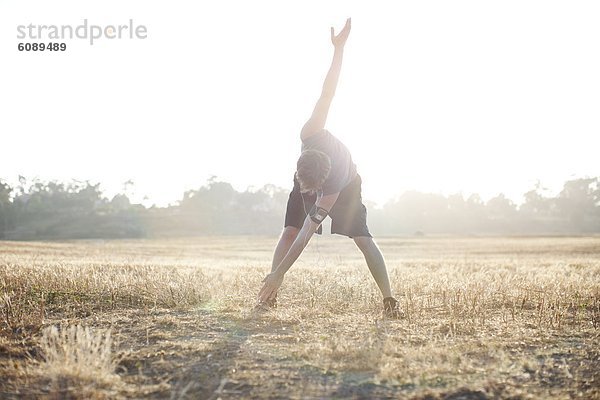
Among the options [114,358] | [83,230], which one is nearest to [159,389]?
[114,358]

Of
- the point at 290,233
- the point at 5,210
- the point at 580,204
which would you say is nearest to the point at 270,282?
the point at 290,233

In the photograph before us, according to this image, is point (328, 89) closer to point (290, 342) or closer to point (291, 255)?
point (291, 255)

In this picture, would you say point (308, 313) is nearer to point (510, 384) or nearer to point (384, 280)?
point (384, 280)

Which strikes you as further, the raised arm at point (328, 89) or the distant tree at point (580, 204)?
the distant tree at point (580, 204)

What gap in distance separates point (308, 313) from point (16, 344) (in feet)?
8.56

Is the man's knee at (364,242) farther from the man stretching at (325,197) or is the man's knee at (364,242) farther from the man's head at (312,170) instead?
the man's head at (312,170)

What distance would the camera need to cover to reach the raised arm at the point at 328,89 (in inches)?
200

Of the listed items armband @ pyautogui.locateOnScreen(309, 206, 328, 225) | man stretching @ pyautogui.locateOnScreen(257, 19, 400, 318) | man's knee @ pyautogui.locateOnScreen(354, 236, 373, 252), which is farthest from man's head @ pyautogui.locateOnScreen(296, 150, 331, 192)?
man's knee @ pyautogui.locateOnScreen(354, 236, 373, 252)

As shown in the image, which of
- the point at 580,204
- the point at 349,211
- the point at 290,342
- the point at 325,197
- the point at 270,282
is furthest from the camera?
the point at 580,204

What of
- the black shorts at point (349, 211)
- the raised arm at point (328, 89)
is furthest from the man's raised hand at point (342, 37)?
the black shorts at point (349, 211)

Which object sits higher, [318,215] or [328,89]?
[328,89]

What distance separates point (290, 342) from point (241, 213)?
10733 cm

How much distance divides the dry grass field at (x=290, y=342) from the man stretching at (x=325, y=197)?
0.50 m

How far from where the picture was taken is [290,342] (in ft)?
13.2
